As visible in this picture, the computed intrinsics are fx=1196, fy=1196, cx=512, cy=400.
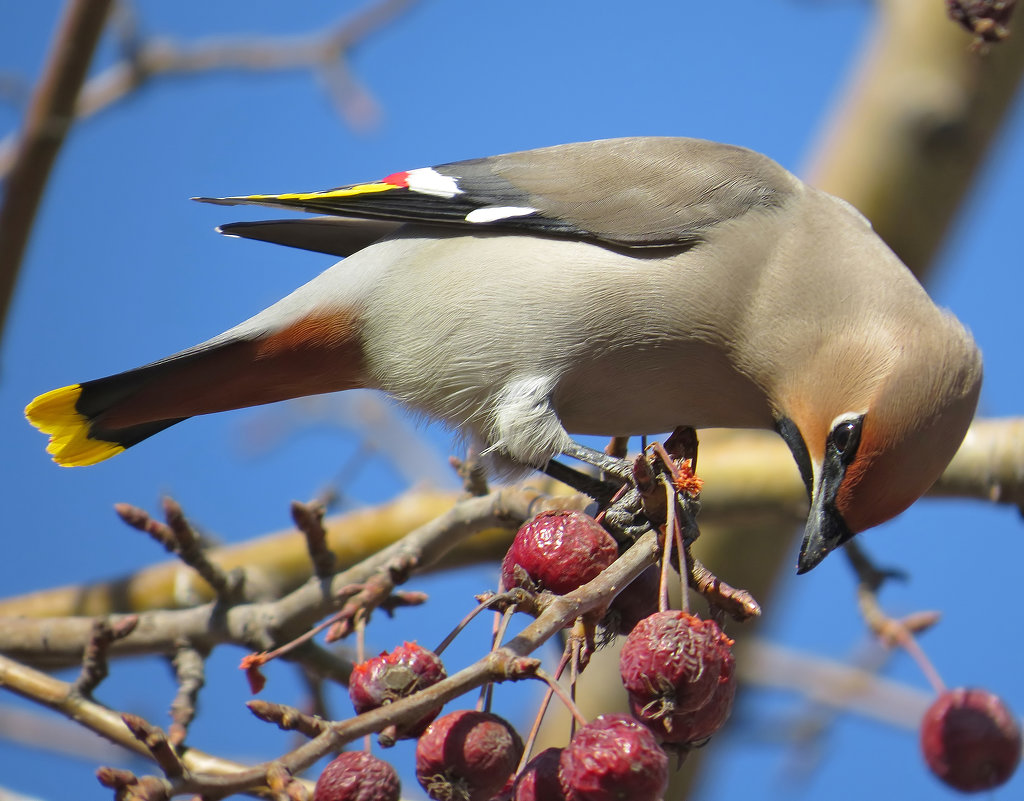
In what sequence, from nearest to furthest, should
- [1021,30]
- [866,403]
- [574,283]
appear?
[866,403]
[574,283]
[1021,30]

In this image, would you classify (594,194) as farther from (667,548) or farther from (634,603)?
(667,548)

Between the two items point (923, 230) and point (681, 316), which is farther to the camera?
point (923, 230)

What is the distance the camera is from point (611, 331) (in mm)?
3039

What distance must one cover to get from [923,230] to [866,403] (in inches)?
75.4

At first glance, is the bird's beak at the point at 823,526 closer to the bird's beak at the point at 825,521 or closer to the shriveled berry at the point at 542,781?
the bird's beak at the point at 825,521

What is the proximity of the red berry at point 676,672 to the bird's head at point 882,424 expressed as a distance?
2.91 feet

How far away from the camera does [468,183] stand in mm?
3432

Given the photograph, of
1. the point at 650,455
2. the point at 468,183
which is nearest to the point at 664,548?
the point at 650,455

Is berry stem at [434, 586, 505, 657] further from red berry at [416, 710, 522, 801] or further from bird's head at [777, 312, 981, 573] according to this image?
bird's head at [777, 312, 981, 573]

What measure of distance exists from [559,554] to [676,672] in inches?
13.9

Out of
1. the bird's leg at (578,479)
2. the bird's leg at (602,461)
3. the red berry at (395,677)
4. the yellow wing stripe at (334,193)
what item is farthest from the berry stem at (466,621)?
the yellow wing stripe at (334,193)

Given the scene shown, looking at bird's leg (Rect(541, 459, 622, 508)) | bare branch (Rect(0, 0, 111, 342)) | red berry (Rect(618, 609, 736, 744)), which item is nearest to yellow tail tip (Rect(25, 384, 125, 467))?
bare branch (Rect(0, 0, 111, 342))

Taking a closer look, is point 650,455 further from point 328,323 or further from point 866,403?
point 328,323

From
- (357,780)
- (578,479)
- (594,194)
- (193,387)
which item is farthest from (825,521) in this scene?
(193,387)
